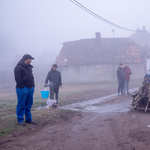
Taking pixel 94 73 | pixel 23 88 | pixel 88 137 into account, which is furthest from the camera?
pixel 94 73

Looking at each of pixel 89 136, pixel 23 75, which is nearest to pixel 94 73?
pixel 23 75

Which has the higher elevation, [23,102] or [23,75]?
[23,75]

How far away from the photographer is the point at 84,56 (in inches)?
1223

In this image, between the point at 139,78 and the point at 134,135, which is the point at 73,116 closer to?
the point at 134,135

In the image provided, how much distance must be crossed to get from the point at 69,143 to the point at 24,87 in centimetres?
229

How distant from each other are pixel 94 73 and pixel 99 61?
6.05 ft

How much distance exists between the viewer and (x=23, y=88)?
5.96m

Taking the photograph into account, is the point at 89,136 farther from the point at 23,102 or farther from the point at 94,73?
the point at 94,73

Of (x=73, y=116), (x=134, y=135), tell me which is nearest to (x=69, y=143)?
(x=134, y=135)

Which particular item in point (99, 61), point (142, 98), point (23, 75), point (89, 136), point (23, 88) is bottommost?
point (89, 136)

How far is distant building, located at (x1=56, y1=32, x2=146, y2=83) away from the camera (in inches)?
1146

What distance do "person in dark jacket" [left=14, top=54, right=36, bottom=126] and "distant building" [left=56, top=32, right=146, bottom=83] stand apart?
23.5 m

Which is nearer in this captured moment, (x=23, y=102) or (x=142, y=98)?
(x=23, y=102)

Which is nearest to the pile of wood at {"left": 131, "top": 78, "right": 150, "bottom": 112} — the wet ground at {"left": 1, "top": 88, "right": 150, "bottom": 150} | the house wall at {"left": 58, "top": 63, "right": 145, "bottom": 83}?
the wet ground at {"left": 1, "top": 88, "right": 150, "bottom": 150}
